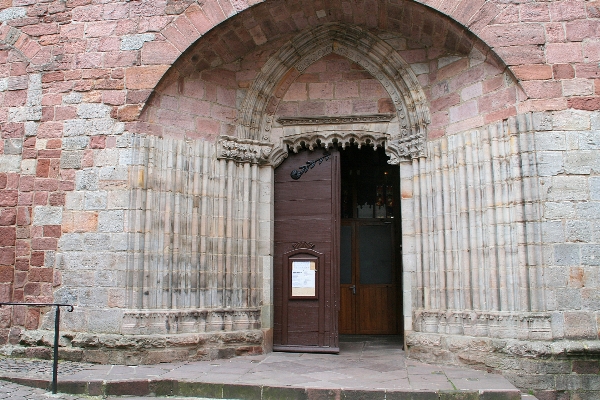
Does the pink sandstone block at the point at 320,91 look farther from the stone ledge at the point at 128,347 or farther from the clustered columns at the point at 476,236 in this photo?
the stone ledge at the point at 128,347

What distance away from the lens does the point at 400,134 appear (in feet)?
23.6

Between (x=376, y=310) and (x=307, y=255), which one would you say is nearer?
(x=307, y=255)

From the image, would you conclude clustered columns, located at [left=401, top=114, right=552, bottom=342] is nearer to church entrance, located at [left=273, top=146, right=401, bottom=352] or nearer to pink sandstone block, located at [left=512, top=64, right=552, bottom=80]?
pink sandstone block, located at [left=512, top=64, right=552, bottom=80]

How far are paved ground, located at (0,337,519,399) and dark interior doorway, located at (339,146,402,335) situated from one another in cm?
264

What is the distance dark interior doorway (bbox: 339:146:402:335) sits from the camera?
9.16m

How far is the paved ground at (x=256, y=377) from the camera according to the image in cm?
517

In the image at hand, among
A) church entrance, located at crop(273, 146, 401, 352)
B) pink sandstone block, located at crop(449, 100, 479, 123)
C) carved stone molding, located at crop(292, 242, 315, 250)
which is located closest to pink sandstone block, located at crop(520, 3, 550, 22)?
pink sandstone block, located at crop(449, 100, 479, 123)

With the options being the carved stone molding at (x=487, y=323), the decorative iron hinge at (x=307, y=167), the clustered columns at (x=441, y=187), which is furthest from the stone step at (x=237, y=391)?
the decorative iron hinge at (x=307, y=167)

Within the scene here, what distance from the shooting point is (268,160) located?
745cm

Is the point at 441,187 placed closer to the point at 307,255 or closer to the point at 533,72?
the point at 533,72

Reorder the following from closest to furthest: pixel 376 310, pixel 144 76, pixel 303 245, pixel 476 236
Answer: pixel 476 236 < pixel 144 76 < pixel 303 245 < pixel 376 310

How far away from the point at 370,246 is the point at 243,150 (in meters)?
3.17

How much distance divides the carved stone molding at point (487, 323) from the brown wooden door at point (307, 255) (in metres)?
1.22

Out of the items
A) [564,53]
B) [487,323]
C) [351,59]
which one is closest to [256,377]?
[487,323]
